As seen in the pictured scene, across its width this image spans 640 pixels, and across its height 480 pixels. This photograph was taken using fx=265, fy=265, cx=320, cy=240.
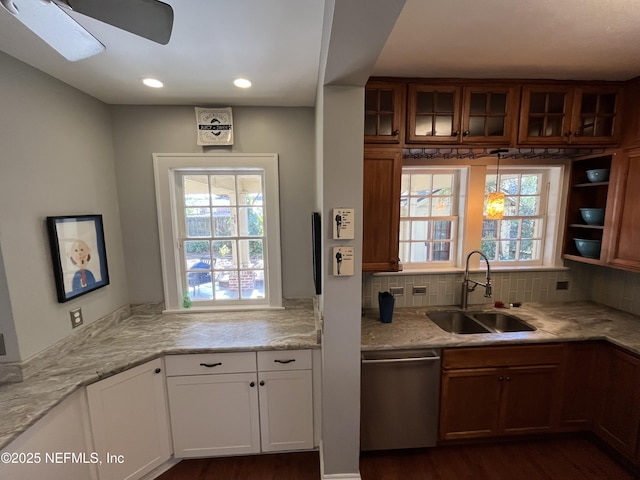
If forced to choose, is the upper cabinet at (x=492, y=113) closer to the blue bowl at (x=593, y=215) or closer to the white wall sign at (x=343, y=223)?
the blue bowl at (x=593, y=215)

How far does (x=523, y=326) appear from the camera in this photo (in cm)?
209

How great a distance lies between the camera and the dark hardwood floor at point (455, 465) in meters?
1.75

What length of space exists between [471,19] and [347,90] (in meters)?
0.65

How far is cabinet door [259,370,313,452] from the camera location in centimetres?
180

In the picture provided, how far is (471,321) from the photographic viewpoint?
2.23 metres

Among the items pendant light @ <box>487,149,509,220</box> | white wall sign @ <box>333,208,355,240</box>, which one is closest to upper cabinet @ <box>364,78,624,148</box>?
pendant light @ <box>487,149,509,220</box>

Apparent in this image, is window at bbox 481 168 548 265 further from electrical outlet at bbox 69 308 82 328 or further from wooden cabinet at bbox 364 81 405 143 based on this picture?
electrical outlet at bbox 69 308 82 328

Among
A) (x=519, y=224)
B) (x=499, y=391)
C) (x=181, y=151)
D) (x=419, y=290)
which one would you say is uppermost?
(x=181, y=151)

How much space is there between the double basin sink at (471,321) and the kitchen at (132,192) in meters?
0.74

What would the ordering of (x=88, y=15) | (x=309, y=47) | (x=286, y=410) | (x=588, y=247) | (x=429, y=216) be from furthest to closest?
(x=429, y=216) < (x=588, y=247) < (x=286, y=410) < (x=309, y=47) < (x=88, y=15)

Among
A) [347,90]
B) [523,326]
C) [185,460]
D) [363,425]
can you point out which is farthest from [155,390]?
[523,326]

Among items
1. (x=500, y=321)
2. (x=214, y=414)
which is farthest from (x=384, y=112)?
(x=214, y=414)

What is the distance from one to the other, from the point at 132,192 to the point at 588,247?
376 centimetres

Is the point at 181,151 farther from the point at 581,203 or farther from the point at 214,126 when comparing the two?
the point at 581,203
